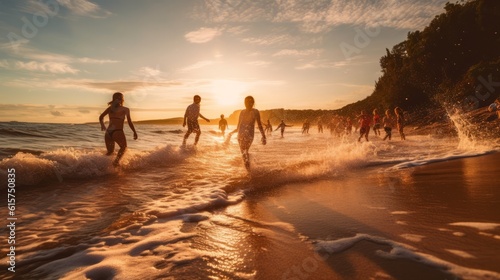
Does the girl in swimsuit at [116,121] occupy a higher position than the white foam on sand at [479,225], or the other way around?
the girl in swimsuit at [116,121]

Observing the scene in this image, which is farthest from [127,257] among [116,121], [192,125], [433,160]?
[192,125]

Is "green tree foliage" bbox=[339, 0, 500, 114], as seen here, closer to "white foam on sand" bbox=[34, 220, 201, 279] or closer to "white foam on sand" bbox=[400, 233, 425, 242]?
"white foam on sand" bbox=[400, 233, 425, 242]

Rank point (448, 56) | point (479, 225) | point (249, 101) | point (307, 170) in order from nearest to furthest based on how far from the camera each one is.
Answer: point (479, 225), point (307, 170), point (249, 101), point (448, 56)

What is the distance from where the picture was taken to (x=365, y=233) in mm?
3238

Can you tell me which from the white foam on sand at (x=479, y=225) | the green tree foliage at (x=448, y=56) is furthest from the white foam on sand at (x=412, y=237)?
the green tree foliage at (x=448, y=56)

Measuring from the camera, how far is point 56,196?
563 cm

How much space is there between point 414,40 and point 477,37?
7590mm

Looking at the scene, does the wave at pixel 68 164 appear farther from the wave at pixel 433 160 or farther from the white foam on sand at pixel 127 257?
the wave at pixel 433 160

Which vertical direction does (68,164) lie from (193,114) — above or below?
below

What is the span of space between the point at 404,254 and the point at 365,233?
23.4 inches

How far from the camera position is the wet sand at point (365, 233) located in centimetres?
246

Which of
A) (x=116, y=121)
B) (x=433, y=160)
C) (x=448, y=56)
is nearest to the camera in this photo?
(x=116, y=121)

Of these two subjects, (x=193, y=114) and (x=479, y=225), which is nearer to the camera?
(x=479, y=225)

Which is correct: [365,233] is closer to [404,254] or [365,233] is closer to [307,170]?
[404,254]
